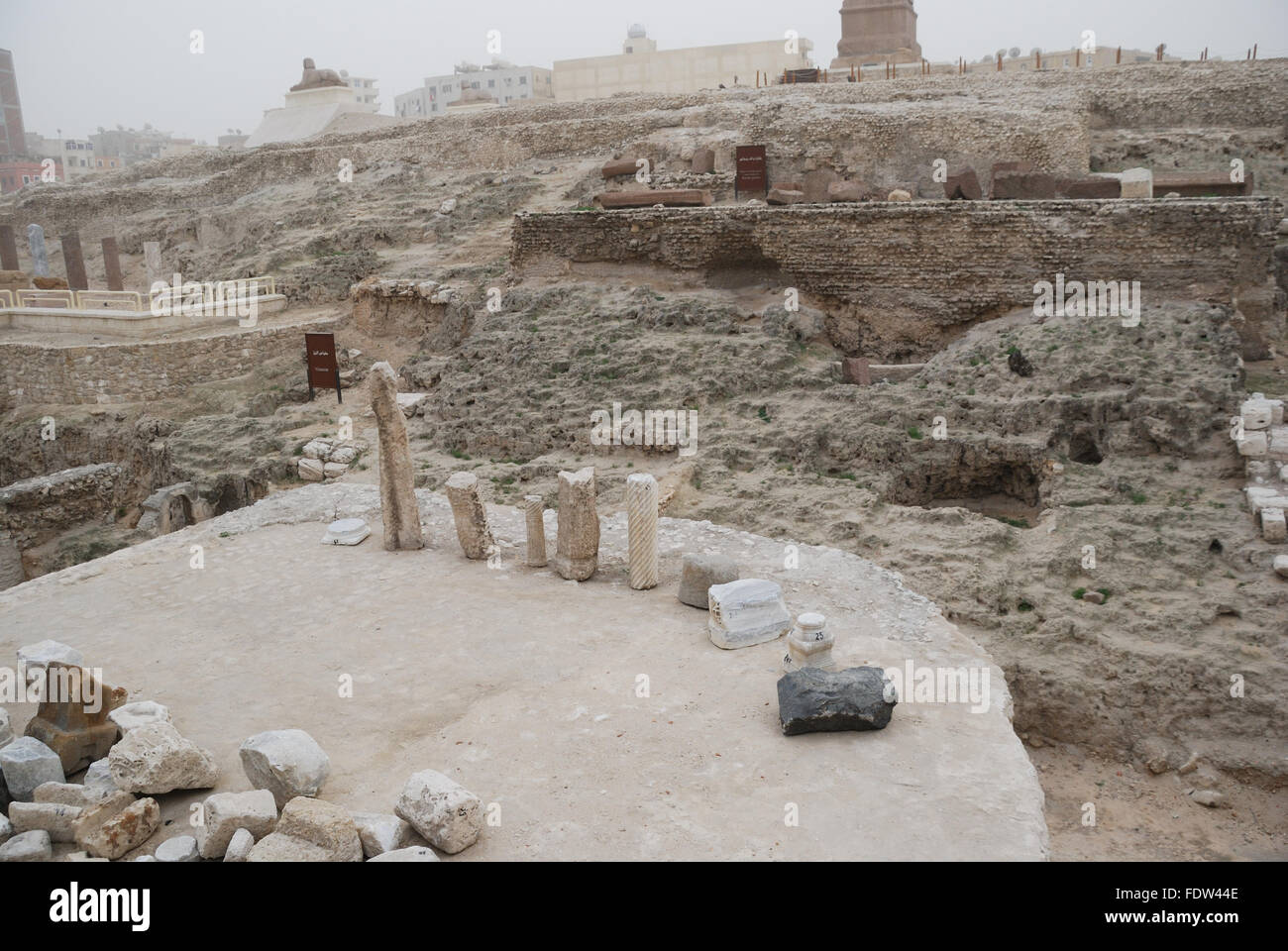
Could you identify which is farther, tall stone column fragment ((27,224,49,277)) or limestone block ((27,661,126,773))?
tall stone column fragment ((27,224,49,277))

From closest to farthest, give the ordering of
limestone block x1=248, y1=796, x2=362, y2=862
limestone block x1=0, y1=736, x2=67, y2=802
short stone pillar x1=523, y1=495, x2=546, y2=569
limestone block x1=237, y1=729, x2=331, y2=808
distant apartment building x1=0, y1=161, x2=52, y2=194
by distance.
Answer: limestone block x1=248, y1=796, x2=362, y2=862 → limestone block x1=237, y1=729, x2=331, y2=808 → limestone block x1=0, y1=736, x2=67, y2=802 → short stone pillar x1=523, y1=495, x2=546, y2=569 → distant apartment building x1=0, y1=161, x2=52, y2=194

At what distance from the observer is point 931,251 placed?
14.3m

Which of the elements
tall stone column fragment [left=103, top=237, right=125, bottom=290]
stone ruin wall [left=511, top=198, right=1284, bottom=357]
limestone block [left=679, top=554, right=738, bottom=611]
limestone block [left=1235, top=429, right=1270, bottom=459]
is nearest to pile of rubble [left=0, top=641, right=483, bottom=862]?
limestone block [left=679, top=554, right=738, bottom=611]

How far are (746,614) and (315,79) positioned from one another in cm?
3565

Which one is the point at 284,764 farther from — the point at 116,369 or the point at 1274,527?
the point at 116,369

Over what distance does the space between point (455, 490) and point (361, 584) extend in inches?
46.6

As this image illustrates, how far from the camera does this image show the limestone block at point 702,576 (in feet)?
25.5

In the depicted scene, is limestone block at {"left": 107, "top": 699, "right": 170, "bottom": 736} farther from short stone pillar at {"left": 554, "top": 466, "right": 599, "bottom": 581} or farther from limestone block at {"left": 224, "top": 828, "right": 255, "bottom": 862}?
short stone pillar at {"left": 554, "top": 466, "right": 599, "bottom": 581}

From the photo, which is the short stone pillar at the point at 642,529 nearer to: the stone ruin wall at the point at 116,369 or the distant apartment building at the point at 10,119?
the stone ruin wall at the point at 116,369

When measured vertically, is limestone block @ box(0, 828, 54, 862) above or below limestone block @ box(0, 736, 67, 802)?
below

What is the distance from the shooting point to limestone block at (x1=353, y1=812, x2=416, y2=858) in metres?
4.72

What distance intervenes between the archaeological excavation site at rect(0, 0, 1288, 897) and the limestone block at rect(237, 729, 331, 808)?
26 mm

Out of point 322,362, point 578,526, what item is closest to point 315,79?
point 322,362

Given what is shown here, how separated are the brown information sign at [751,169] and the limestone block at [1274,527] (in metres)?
11.6
